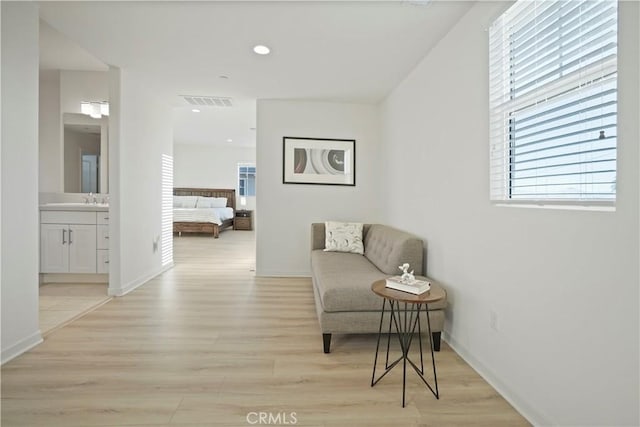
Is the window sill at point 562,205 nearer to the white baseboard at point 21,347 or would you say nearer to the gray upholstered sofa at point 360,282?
the gray upholstered sofa at point 360,282

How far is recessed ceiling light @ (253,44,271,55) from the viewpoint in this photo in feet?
8.71

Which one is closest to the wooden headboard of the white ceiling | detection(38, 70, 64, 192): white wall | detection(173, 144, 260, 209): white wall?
detection(173, 144, 260, 209): white wall

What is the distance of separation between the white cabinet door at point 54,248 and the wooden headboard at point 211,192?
6102 millimetres

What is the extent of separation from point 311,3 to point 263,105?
2.24 metres

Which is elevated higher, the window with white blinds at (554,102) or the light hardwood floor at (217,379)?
the window with white blinds at (554,102)

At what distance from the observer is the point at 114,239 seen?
3.20 meters

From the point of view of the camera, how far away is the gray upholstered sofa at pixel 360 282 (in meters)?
2.10

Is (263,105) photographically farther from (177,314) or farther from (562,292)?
(562,292)

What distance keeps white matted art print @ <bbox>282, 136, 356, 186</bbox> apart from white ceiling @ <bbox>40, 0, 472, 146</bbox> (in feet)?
2.16

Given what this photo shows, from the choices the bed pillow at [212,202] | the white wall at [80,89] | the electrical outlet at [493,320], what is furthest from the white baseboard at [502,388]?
the bed pillow at [212,202]

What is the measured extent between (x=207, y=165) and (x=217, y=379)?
8830 mm

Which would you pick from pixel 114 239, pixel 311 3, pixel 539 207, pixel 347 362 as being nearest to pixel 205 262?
pixel 114 239

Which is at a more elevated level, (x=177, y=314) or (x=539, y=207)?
(x=539, y=207)
